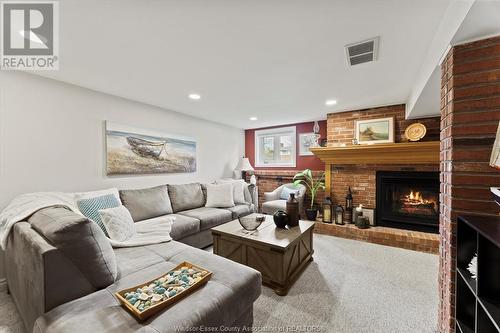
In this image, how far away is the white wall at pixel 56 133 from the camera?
2076 mm

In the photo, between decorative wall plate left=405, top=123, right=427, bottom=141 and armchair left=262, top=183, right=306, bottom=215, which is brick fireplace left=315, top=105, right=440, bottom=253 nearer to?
decorative wall plate left=405, top=123, right=427, bottom=141

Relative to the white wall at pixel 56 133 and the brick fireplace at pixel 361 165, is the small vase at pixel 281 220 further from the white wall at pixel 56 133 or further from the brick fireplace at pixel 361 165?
the white wall at pixel 56 133

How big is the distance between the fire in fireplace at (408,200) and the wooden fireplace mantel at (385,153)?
244 millimetres

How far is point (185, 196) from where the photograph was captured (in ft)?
11.3

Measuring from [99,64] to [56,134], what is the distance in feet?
3.42

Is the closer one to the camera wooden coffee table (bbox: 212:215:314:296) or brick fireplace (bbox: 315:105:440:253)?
wooden coffee table (bbox: 212:215:314:296)

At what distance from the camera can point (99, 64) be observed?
6.61 feet

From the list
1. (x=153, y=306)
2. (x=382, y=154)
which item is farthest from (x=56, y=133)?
(x=382, y=154)

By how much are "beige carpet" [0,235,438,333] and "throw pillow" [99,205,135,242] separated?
826mm

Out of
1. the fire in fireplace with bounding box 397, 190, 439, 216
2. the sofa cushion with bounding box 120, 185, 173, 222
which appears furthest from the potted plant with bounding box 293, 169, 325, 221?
the sofa cushion with bounding box 120, 185, 173, 222

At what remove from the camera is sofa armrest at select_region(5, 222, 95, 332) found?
1.07 metres

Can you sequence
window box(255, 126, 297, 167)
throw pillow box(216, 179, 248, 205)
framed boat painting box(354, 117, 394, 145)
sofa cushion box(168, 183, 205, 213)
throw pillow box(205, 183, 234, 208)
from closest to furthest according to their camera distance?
sofa cushion box(168, 183, 205, 213) < framed boat painting box(354, 117, 394, 145) < throw pillow box(205, 183, 234, 208) < throw pillow box(216, 179, 248, 205) < window box(255, 126, 297, 167)

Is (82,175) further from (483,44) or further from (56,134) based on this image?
(483,44)

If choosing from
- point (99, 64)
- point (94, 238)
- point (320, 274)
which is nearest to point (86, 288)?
point (94, 238)
